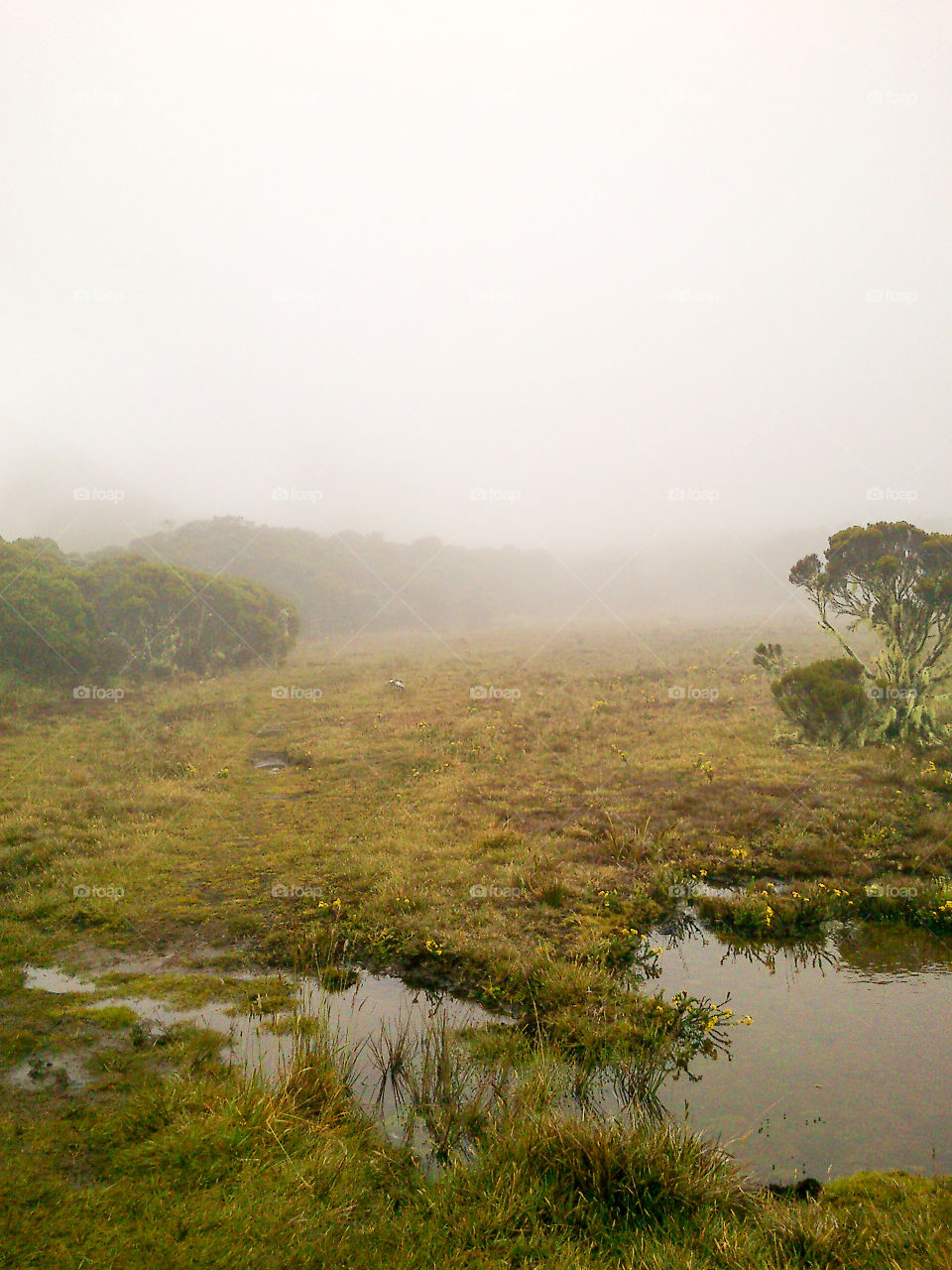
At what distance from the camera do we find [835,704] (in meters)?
18.0

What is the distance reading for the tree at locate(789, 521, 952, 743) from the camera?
1733cm

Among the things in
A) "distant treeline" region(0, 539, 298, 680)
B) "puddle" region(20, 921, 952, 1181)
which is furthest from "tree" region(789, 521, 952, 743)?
"distant treeline" region(0, 539, 298, 680)

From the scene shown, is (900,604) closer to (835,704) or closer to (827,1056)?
(835,704)

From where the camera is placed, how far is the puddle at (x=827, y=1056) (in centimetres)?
589

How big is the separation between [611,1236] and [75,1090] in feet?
16.5

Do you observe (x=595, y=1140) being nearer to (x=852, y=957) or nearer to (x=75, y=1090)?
(x=75, y=1090)

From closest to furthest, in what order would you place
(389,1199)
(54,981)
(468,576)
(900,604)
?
1. (389,1199)
2. (54,981)
3. (900,604)
4. (468,576)

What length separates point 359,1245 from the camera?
4.77 m

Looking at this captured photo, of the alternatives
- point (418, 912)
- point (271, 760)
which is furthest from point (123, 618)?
point (418, 912)

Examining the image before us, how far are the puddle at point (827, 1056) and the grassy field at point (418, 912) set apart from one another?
0.48 m

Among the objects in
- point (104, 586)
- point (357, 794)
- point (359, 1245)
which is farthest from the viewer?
point (104, 586)

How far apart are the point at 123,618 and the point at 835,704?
29070 mm

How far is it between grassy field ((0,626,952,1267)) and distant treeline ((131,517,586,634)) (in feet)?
121

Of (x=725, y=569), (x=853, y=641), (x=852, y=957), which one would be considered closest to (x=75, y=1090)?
(x=852, y=957)
